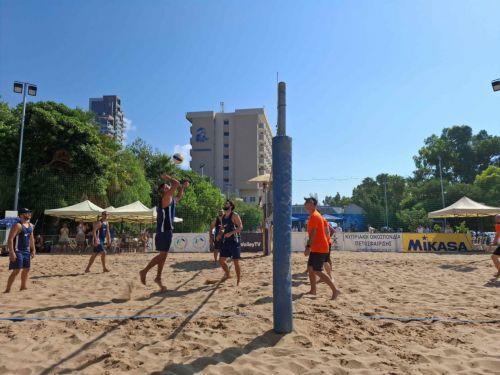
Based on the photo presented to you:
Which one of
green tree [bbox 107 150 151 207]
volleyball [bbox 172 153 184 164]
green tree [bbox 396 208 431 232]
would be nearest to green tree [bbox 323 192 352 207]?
green tree [bbox 396 208 431 232]

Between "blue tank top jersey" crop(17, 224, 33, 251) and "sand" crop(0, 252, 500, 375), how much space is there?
28.3 inches

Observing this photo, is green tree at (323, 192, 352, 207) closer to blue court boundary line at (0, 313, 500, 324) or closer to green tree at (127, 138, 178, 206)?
green tree at (127, 138, 178, 206)

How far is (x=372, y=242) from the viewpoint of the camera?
18.5 meters

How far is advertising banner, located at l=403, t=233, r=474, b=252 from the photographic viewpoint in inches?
699

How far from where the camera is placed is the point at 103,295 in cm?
592

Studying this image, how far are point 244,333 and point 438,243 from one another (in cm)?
1667

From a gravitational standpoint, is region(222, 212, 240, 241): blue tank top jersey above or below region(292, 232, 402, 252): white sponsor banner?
→ above

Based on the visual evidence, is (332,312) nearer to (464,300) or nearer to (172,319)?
(172,319)

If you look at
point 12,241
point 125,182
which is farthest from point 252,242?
point 12,241

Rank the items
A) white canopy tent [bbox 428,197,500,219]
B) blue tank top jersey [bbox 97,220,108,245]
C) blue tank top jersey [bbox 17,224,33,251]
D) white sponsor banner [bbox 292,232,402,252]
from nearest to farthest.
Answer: blue tank top jersey [bbox 17,224,33,251] → blue tank top jersey [bbox 97,220,108,245] → white canopy tent [bbox 428,197,500,219] → white sponsor banner [bbox 292,232,402,252]

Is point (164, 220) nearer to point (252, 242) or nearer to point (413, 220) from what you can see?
point (252, 242)

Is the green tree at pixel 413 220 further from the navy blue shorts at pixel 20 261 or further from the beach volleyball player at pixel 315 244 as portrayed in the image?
the navy blue shorts at pixel 20 261

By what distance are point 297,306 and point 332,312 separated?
493 millimetres

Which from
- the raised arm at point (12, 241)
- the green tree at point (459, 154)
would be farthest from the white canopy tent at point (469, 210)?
the green tree at point (459, 154)
